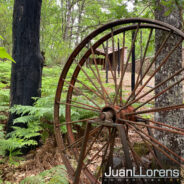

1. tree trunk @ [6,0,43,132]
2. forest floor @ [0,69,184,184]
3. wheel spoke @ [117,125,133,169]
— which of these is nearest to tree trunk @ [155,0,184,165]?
forest floor @ [0,69,184,184]

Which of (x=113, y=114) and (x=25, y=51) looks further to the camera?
(x=25, y=51)

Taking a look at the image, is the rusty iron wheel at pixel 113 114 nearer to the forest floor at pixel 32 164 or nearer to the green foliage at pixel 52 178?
the green foliage at pixel 52 178

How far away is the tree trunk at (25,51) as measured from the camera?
312 centimetres

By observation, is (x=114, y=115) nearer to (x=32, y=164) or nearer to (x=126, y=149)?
(x=126, y=149)

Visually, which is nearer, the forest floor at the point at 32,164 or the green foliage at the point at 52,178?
the green foliage at the point at 52,178

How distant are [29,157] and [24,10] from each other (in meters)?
2.78

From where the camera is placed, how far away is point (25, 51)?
315 centimetres

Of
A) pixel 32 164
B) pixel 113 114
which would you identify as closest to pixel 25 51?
pixel 32 164

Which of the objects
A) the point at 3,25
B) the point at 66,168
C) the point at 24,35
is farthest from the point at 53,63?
the point at 66,168

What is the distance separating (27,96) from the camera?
10.7 feet

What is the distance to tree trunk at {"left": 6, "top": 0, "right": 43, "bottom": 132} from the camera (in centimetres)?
312

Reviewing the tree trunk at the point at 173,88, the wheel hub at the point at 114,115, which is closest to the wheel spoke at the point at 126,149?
the wheel hub at the point at 114,115

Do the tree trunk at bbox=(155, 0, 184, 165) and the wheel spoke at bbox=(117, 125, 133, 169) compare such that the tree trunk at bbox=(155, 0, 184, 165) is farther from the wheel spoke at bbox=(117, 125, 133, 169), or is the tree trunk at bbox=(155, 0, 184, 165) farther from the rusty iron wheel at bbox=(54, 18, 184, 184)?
the wheel spoke at bbox=(117, 125, 133, 169)

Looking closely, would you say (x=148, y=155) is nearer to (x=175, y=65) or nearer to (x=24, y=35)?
(x=175, y=65)
